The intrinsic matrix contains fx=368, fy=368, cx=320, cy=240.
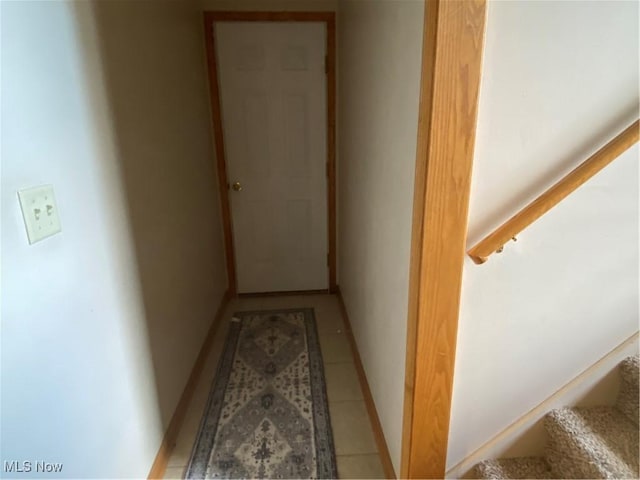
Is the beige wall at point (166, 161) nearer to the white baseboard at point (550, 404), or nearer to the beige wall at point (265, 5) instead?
the beige wall at point (265, 5)

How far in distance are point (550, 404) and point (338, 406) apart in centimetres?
93

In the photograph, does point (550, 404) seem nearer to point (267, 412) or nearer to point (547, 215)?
point (547, 215)

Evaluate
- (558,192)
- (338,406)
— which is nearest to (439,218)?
(558,192)

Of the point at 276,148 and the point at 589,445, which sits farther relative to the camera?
the point at 276,148

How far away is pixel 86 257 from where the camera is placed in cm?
104

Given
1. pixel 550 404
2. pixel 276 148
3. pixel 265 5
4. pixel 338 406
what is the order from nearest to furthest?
pixel 550 404, pixel 338 406, pixel 265 5, pixel 276 148

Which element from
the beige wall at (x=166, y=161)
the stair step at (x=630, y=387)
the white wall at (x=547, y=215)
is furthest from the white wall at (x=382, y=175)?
the beige wall at (x=166, y=161)

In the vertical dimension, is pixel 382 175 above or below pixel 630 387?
above

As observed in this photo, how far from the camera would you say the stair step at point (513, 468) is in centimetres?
126

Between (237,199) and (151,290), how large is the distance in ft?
4.43
